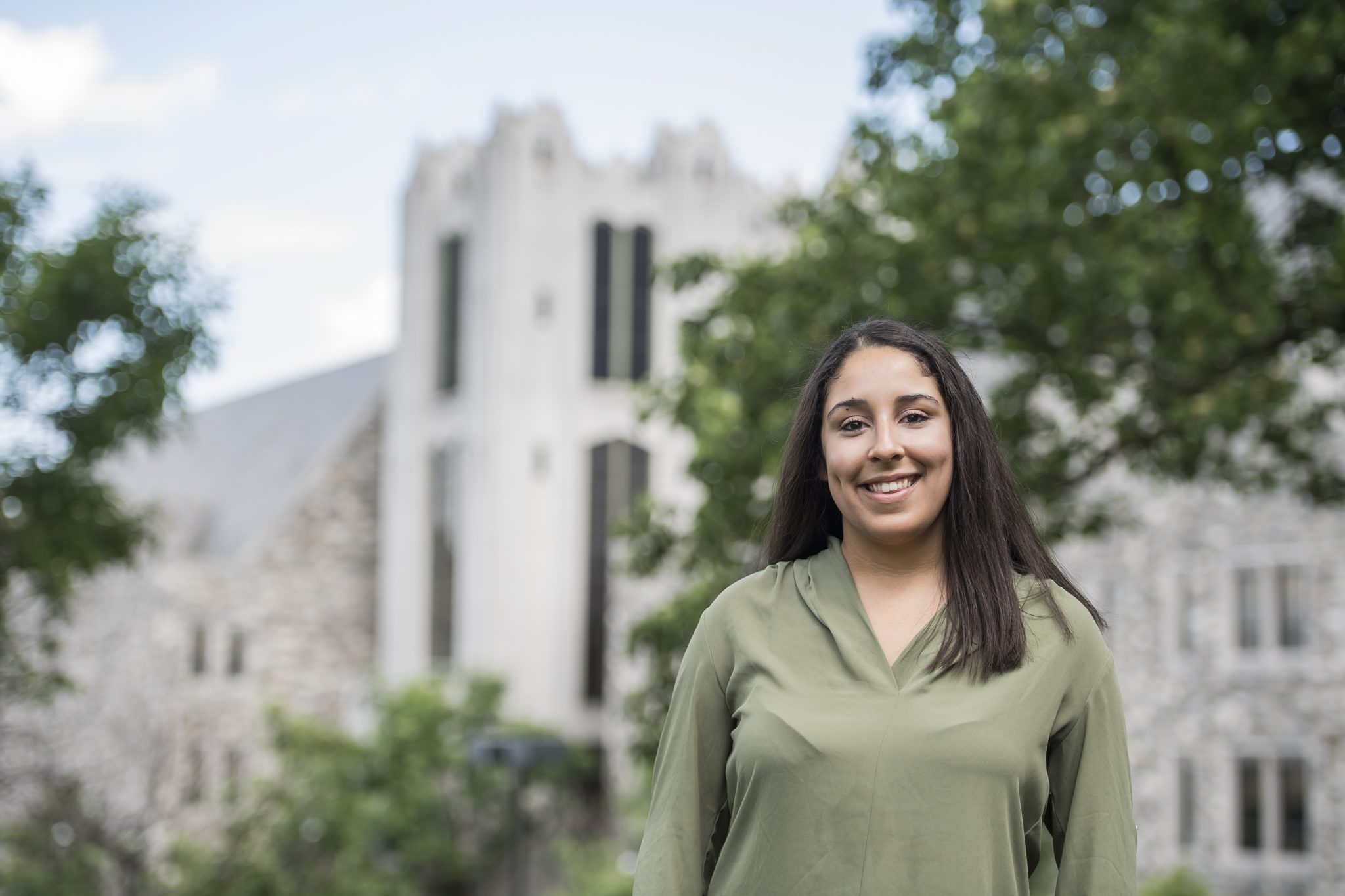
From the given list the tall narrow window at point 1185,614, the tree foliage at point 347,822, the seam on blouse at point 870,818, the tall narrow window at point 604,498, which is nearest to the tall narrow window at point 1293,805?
the tall narrow window at point 1185,614

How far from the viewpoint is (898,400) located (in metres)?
2.03

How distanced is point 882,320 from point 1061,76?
8.26m

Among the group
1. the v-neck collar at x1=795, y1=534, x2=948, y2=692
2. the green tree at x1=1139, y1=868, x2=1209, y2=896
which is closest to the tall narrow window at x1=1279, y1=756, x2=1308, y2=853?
the green tree at x1=1139, y1=868, x2=1209, y2=896

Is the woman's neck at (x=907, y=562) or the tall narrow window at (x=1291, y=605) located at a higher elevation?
the woman's neck at (x=907, y=562)

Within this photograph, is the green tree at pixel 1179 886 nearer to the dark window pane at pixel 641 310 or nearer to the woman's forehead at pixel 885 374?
the woman's forehead at pixel 885 374

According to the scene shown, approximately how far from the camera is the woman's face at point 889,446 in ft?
6.57

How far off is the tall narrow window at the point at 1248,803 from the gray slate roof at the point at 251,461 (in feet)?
80.4

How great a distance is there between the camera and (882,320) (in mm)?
2158

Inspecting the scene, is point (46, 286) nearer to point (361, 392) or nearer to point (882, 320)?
point (882, 320)

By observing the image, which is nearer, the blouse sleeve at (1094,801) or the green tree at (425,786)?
the blouse sleeve at (1094,801)

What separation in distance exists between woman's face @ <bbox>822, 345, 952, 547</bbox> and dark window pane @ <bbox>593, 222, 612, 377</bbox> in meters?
31.8

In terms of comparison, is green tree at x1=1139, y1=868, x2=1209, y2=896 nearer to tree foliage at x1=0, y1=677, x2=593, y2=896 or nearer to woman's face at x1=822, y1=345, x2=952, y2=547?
tree foliage at x1=0, y1=677, x2=593, y2=896

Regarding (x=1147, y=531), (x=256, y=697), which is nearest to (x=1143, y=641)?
(x=1147, y=531)

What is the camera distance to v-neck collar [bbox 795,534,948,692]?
6.32 feet
